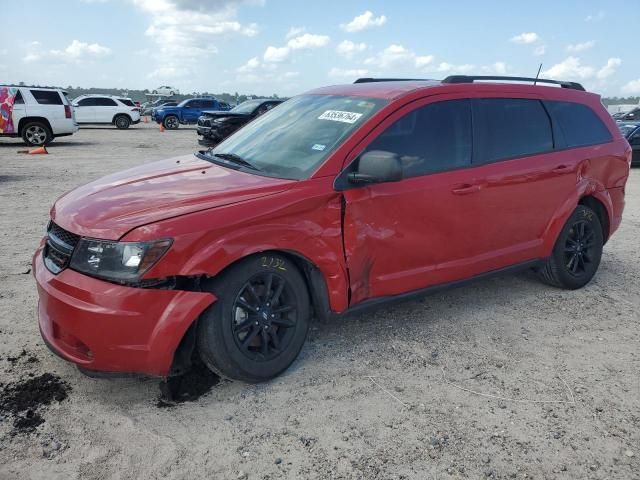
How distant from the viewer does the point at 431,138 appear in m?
3.78

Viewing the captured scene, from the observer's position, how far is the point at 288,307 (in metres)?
3.26

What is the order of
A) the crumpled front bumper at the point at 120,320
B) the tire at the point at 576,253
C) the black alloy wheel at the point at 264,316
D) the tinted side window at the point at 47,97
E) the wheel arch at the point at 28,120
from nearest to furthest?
the crumpled front bumper at the point at 120,320 → the black alloy wheel at the point at 264,316 → the tire at the point at 576,253 → the wheel arch at the point at 28,120 → the tinted side window at the point at 47,97

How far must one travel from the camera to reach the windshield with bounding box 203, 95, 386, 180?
346 centimetres

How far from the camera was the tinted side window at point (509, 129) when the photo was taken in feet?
13.2

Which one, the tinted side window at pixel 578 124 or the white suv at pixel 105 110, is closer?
the tinted side window at pixel 578 124

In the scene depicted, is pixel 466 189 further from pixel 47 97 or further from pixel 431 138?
pixel 47 97

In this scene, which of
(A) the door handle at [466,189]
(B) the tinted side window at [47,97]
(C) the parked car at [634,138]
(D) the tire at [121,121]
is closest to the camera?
(A) the door handle at [466,189]

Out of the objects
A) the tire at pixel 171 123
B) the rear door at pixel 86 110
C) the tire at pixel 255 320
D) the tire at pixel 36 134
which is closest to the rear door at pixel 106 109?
the rear door at pixel 86 110

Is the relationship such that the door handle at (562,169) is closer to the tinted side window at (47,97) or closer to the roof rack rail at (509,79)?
the roof rack rail at (509,79)

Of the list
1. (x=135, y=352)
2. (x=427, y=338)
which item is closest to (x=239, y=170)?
(x=135, y=352)

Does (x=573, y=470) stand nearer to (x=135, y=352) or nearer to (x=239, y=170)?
(x=135, y=352)

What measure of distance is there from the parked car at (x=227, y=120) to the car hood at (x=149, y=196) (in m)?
13.0

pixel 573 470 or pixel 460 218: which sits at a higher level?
pixel 460 218

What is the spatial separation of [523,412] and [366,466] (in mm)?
1034
